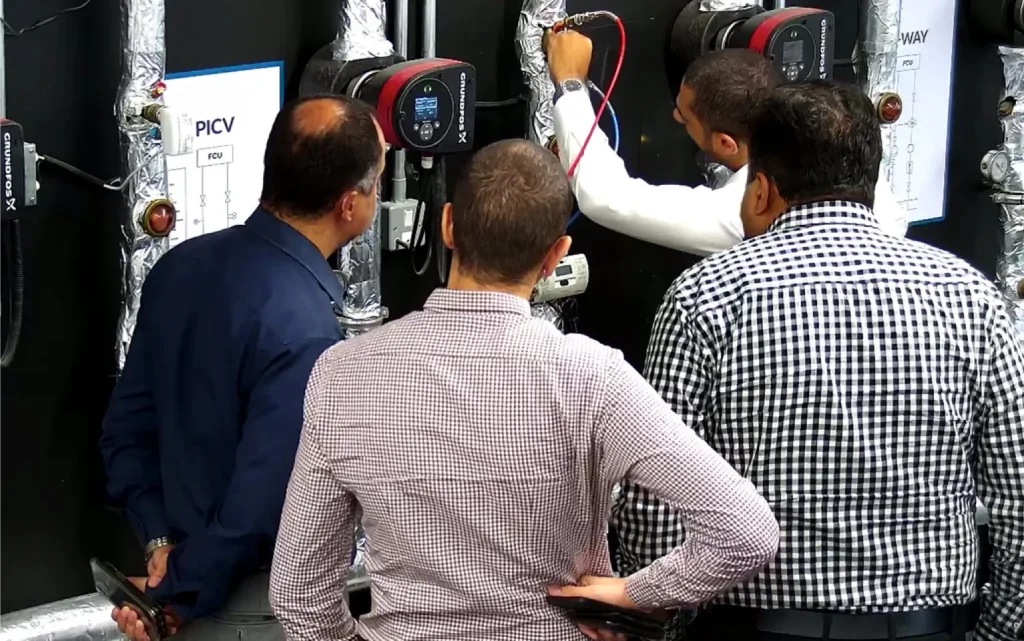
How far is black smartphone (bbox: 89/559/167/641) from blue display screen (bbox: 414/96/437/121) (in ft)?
2.87

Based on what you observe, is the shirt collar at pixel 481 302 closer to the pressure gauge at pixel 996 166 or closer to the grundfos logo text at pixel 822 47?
the grundfos logo text at pixel 822 47

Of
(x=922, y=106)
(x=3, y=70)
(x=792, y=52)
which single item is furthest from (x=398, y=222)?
(x=922, y=106)

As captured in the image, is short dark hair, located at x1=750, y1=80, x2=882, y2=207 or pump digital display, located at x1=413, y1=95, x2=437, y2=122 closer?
short dark hair, located at x1=750, y1=80, x2=882, y2=207

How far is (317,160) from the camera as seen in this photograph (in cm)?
177

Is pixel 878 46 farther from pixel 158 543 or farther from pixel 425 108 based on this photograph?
pixel 158 543

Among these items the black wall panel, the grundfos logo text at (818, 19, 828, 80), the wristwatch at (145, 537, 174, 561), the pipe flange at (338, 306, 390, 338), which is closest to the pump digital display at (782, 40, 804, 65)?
the grundfos logo text at (818, 19, 828, 80)

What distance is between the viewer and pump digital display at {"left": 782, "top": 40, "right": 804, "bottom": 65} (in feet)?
9.07

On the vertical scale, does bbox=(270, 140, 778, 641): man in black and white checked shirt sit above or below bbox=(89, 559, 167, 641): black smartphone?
above

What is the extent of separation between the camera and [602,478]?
4.66 feet

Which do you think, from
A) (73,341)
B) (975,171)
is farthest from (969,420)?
(975,171)

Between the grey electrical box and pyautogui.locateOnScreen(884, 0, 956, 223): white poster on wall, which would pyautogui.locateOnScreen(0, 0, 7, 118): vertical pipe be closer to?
the grey electrical box

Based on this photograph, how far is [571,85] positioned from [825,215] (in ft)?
3.20

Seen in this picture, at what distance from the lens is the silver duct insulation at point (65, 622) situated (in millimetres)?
2367

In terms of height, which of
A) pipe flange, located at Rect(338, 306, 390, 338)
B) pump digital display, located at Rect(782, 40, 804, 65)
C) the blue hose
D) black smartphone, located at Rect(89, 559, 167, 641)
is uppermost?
pump digital display, located at Rect(782, 40, 804, 65)
